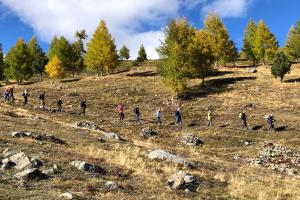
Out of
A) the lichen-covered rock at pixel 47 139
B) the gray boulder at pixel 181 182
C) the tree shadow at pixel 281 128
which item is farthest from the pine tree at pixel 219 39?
the gray boulder at pixel 181 182

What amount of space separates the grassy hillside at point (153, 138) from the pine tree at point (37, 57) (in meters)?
17.3

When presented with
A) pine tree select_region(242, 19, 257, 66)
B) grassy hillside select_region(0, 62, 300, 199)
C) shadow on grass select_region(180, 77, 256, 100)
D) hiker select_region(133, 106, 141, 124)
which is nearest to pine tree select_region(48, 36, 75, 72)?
grassy hillside select_region(0, 62, 300, 199)

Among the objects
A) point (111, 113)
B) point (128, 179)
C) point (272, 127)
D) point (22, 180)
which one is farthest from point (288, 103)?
point (22, 180)

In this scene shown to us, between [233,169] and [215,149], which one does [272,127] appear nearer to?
[215,149]

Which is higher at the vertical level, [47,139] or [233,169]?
[47,139]

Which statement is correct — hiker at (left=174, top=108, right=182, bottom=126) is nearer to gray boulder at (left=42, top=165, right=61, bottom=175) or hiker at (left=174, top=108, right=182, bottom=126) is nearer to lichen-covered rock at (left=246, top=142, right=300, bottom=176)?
lichen-covered rock at (left=246, top=142, right=300, bottom=176)

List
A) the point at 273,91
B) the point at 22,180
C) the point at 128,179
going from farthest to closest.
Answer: the point at 273,91
the point at 128,179
the point at 22,180

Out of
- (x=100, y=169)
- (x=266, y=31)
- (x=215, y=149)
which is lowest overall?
(x=215, y=149)

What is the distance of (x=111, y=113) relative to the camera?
53.1 m

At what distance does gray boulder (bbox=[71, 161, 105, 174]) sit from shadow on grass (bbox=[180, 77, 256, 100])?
44501mm

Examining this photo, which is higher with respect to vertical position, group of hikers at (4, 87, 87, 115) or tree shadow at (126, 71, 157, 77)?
tree shadow at (126, 71, 157, 77)

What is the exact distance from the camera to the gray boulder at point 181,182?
18.3m

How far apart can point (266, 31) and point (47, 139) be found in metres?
78.4

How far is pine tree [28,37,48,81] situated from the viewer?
93.7 metres
